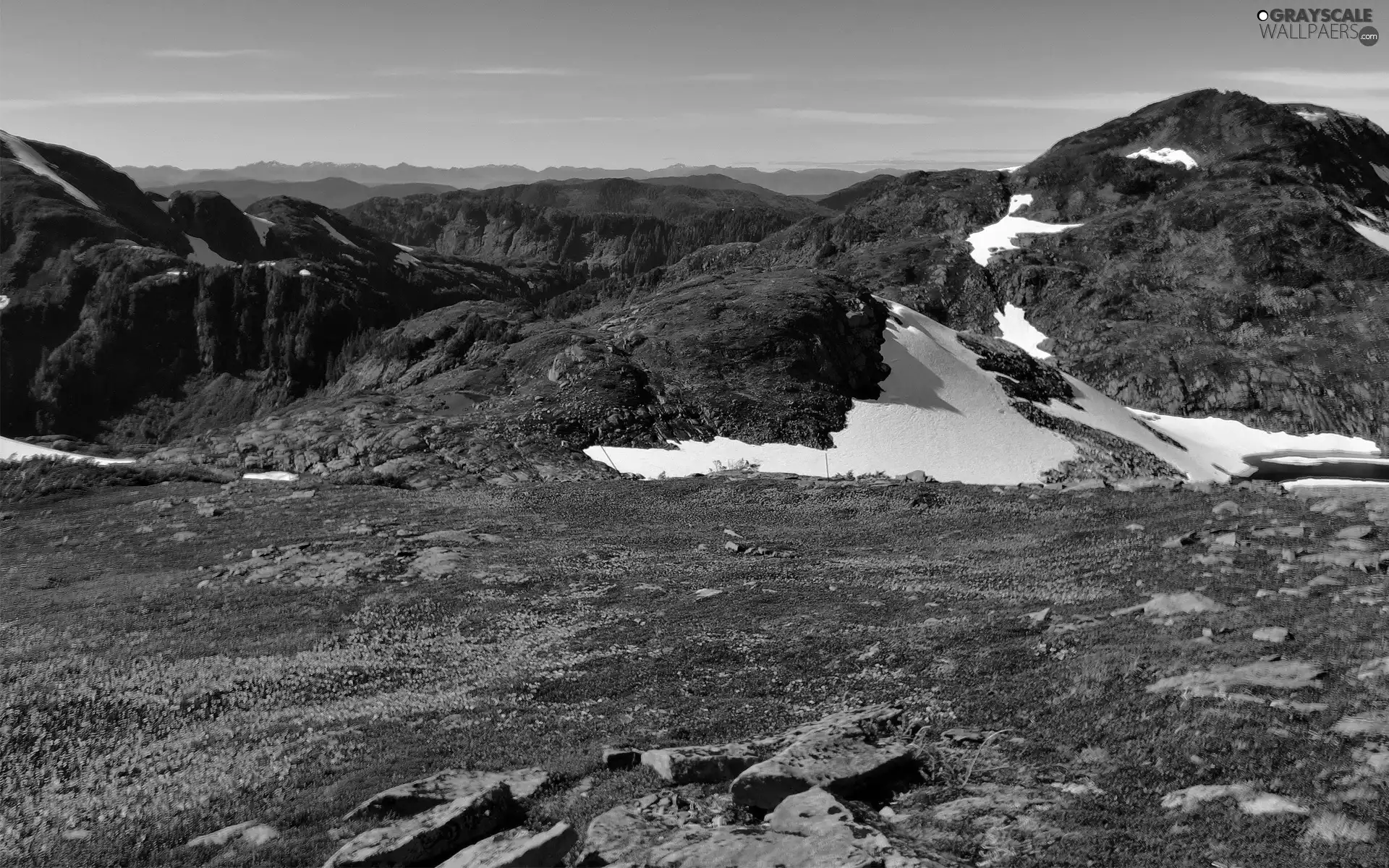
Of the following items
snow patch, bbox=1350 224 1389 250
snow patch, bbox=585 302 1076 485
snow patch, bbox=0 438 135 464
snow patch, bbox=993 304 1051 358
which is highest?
snow patch, bbox=1350 224 1389 250

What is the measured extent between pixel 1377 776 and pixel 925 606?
1455 centimetres

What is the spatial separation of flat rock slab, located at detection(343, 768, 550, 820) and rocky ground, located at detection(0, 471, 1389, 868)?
6cm

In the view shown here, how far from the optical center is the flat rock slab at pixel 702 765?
599 inches

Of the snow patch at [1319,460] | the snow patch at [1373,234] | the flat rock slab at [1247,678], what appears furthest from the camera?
the snow patch at [1373,234]

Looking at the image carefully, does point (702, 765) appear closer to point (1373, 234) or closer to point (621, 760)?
point (621, 760)

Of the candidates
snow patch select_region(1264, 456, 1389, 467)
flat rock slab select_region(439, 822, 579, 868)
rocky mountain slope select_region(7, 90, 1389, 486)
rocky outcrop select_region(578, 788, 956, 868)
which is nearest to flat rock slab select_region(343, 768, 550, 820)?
flat rock slab select_region(439, 822, 579, 868)

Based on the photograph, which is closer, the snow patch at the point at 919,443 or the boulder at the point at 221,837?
the boulder at the point at 221,837

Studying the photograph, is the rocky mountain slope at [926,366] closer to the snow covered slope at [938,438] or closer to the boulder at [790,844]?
the snow covered slope at [938,438]

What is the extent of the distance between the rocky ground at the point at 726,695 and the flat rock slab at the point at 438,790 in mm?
56

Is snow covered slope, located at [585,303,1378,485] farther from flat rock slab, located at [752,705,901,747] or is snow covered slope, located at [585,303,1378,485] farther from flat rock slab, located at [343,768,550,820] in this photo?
flat rock slab, located at [343,768,550,820]

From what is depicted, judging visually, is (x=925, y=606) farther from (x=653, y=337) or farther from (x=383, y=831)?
(x=653, y=337)

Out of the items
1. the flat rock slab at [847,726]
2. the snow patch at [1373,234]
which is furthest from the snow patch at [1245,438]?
the flat rock slab at [847,726]

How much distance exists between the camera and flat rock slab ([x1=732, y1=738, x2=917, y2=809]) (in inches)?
543

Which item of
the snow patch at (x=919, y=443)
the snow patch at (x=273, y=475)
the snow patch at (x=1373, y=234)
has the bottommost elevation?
the snow patch at (x=273, y=475)
